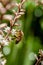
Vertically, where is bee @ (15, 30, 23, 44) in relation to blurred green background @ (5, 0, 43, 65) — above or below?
above

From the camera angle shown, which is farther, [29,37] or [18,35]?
[29,37]

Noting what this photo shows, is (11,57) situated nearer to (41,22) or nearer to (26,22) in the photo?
(26,22)

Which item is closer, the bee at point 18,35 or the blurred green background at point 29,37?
the bee at point 18,35

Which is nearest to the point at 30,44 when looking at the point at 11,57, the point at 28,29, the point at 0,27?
the point at 28,29

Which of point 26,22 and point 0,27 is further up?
point 0,27

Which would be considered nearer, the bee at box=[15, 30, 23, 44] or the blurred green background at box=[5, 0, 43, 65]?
the bee at box=[15, 30, 23, 44]

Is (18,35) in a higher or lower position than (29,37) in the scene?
higher

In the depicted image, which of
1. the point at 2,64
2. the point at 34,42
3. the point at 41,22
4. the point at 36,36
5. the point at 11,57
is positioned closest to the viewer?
the point at 2,64

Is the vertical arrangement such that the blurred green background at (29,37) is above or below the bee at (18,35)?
below
